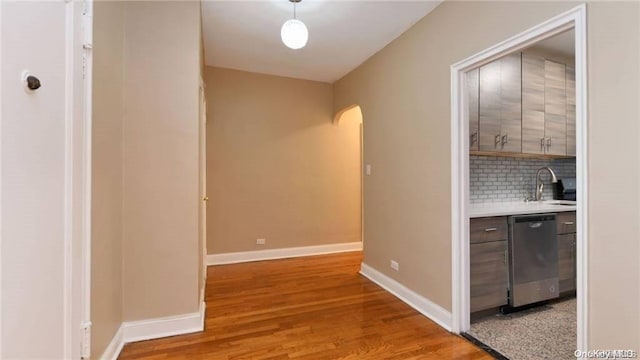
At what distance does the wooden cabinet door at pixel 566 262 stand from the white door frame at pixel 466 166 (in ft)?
4.02

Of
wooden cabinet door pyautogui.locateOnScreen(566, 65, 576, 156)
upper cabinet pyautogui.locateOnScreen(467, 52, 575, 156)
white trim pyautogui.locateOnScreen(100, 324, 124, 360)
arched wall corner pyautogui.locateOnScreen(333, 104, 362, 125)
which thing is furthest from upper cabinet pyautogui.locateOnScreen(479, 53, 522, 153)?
white trim pyautogui.locateOnScreen(100, 324, 124, 360)

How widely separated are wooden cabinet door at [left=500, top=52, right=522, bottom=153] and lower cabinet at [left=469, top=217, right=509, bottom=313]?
885mm

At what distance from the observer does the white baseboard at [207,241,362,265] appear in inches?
158

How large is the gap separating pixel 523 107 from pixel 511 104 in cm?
17

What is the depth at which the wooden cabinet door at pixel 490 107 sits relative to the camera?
9.02 feet

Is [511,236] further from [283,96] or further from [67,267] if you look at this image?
[283,96]

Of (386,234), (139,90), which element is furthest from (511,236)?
(139,90)

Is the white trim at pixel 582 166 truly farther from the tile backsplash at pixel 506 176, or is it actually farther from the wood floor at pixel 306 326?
the tile backsplash at pixel 506 176

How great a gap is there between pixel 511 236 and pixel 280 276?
8.23ft

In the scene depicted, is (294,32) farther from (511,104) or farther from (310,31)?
(511,104)

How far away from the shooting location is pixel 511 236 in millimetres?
2488

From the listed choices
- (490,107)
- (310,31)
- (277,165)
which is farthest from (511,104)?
(277,165)

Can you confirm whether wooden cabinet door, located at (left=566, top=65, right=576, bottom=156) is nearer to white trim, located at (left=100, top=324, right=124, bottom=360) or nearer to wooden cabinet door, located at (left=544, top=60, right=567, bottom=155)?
wooden cabinet door, located at (left=544, top=60, right=567, bottom=155)

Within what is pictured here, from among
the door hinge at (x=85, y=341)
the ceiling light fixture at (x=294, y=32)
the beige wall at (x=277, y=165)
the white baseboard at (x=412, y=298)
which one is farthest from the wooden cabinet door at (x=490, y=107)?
the door hinge at (x=85, y=341)
